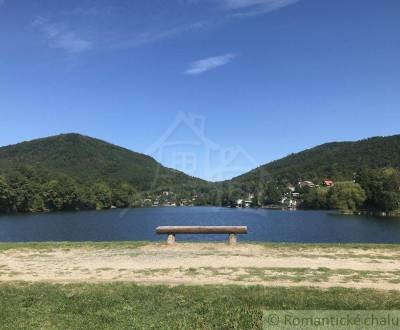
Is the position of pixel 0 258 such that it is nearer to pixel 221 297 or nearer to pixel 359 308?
pixel 221 297

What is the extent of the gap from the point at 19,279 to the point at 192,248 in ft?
23.8

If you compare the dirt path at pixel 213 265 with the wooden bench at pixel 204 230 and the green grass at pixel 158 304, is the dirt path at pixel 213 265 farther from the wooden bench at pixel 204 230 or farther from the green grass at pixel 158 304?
the green grass at pixel 158 304

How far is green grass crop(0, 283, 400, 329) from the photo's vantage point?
26.4 ft

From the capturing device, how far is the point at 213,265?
13.7 meters

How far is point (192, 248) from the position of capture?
17.9 m

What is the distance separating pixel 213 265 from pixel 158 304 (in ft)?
15.4

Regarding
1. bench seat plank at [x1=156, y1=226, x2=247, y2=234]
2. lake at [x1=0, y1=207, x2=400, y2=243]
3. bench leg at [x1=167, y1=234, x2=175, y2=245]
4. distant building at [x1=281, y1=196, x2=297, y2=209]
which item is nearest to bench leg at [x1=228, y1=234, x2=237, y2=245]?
bench seat plank at [x1=156, y1=226, x2=247, y2=234]

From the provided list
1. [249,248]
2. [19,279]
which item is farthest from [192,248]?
[19,279]

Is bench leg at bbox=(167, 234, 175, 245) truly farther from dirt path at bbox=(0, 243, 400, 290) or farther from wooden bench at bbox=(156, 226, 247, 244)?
dirt path at bbox=(0, 243, 400, 290)
